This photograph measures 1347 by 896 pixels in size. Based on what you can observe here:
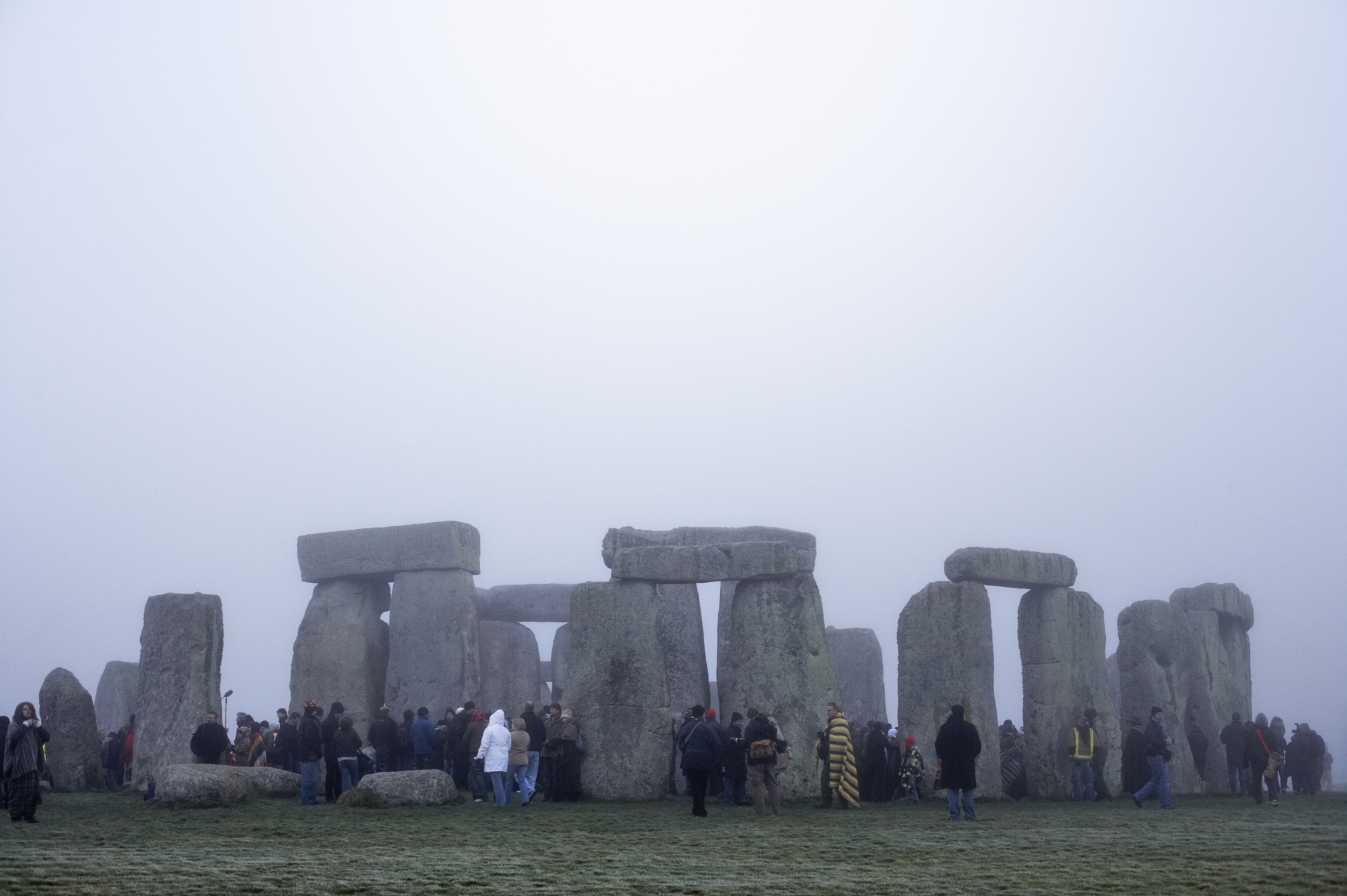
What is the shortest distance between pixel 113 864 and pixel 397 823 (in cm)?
402

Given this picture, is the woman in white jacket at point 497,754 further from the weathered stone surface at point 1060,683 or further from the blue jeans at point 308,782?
the weathered stone surface at point 1060,683

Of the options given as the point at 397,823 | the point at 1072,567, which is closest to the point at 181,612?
the point at 397,823

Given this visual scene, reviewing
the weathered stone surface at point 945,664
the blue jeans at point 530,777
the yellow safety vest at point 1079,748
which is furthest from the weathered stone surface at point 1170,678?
the blue jeans at point 530,777

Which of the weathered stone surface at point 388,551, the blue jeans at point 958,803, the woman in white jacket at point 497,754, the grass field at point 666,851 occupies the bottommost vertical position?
the grass field at point 666,851

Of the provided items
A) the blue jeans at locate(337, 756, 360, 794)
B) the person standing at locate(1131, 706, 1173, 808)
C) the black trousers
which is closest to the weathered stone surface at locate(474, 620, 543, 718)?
the blue jeans at locate(337, 756, 360, 794)

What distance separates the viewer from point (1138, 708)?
20.7m

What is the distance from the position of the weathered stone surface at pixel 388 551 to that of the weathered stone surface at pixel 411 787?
26.1ft

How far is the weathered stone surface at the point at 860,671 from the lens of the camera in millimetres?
29609

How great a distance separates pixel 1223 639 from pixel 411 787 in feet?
48.3

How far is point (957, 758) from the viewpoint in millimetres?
14797

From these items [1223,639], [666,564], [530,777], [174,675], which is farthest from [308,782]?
[1223,639]

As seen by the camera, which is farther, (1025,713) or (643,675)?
(1025,713)

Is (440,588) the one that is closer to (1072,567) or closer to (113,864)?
(1072,567)

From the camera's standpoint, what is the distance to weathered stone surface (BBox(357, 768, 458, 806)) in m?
15.9
